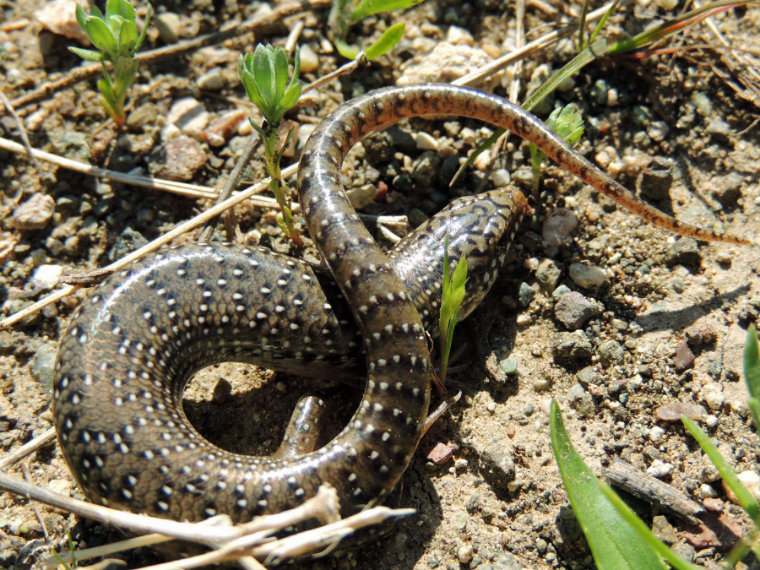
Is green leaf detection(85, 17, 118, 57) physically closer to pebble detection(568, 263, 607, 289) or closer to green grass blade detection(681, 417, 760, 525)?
pebble detection(568, 263, 607, 289)

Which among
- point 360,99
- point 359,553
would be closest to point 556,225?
point 360,99

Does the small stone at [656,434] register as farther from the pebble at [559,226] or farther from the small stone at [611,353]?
the pebble at [559,226]

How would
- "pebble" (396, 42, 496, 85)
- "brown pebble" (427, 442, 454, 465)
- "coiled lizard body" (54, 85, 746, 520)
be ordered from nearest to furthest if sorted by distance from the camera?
1. "coiled lizard body" (54, 85, 746, 520)
2. "brown pebble" (427, 442, 454, 465)
3. "pebble" (396, 42, 496, 85)

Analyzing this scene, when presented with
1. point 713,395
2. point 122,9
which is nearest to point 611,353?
point 713,395

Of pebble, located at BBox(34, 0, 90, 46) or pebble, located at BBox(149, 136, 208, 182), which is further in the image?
pebble, located at BBox(34, 0, 90, 46)

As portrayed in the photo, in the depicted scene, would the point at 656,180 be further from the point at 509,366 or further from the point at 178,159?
the point at 178,159

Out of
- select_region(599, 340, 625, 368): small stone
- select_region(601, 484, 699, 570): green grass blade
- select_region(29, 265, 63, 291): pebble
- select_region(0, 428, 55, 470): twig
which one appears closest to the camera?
select_region(601, 484, 699, 570): green grass blade

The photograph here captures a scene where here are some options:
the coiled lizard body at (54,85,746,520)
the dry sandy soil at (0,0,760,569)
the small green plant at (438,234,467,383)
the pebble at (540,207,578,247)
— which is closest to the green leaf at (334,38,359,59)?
the dry sandy soil at (0,0,760,569)

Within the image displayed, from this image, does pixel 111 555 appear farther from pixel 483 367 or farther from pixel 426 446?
pixel 483 367
